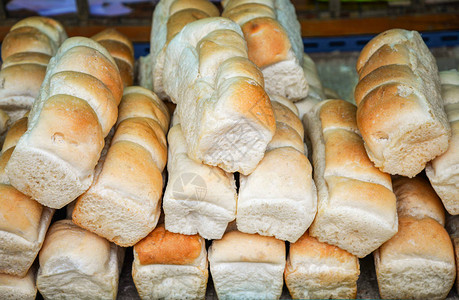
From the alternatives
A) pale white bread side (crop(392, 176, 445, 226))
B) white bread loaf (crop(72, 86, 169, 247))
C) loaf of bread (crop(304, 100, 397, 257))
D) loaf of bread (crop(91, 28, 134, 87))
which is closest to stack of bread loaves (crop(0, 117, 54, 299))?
white bread loaf (crop(72, 86, 169, 247))

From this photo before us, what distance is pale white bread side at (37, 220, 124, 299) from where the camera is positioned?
232 centimetres

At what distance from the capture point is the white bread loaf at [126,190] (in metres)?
2.26

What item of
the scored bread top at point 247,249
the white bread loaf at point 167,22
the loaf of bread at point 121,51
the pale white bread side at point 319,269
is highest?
the white bread loaf at point 167,22

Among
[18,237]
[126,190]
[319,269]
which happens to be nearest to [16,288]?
[18,237]

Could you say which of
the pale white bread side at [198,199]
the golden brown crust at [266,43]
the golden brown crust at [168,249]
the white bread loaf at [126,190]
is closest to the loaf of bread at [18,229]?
the white bread loaf at [126,190]

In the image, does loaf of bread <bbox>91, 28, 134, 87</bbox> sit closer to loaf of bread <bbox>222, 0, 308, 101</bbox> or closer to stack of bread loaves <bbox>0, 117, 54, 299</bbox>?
loaf of bread <bbox>222, 0, 308, 101</bbox>

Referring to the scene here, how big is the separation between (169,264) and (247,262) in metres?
0.34

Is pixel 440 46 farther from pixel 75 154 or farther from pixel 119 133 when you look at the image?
pixel 75 154

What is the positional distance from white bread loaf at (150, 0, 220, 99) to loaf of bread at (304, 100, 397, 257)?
3.19ft

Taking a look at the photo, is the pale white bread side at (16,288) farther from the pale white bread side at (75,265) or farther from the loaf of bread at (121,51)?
the loaf of bread at (121,51)

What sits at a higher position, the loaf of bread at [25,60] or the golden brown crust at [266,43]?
the golden brown crust at [266,43]

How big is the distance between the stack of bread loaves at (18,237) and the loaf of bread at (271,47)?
1304mm

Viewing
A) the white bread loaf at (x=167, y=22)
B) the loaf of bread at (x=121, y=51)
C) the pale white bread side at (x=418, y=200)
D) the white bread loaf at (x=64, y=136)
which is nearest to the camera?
the white bread loaf at (x=64, y=136)

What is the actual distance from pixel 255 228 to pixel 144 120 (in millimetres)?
753
